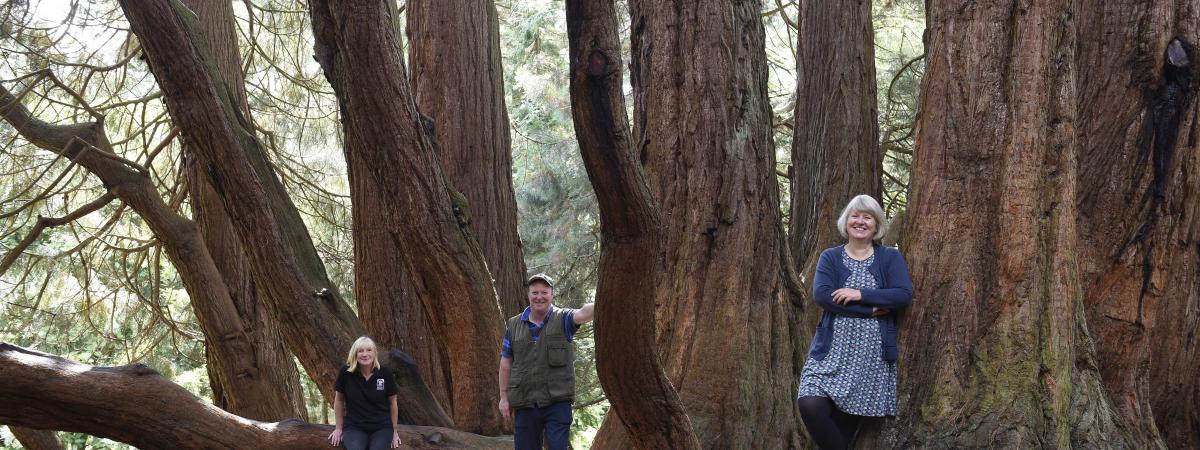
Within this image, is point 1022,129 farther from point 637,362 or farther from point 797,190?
point 797,190

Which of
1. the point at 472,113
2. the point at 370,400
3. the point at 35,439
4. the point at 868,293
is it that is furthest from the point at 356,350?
the point at 35,439

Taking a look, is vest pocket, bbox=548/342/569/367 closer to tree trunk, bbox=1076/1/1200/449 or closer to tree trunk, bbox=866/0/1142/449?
tree trunk, bbox=866/0/1142/449

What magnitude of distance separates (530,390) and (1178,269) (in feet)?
12.2

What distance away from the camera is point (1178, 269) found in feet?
20.5

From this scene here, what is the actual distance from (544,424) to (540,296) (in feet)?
1.80

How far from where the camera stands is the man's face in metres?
4.82

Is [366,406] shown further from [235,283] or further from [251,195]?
[235,283]

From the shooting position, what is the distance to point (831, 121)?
8.88m

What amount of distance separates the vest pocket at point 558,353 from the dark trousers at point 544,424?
7.2 inches

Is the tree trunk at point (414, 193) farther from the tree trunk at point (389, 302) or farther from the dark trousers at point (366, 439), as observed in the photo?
the tree trunk at point (389, 302)

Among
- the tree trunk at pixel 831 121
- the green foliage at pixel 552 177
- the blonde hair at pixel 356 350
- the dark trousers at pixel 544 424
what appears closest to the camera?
the dark trousers at pixel 544 424

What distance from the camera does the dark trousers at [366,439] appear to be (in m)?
5.41

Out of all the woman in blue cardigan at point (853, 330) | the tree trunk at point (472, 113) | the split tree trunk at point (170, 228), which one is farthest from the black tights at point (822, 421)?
the split tree trunk at point (170, 228)

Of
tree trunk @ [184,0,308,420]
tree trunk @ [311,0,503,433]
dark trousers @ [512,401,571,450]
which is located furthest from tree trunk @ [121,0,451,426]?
tree trunk @ [184,0,308,420]
